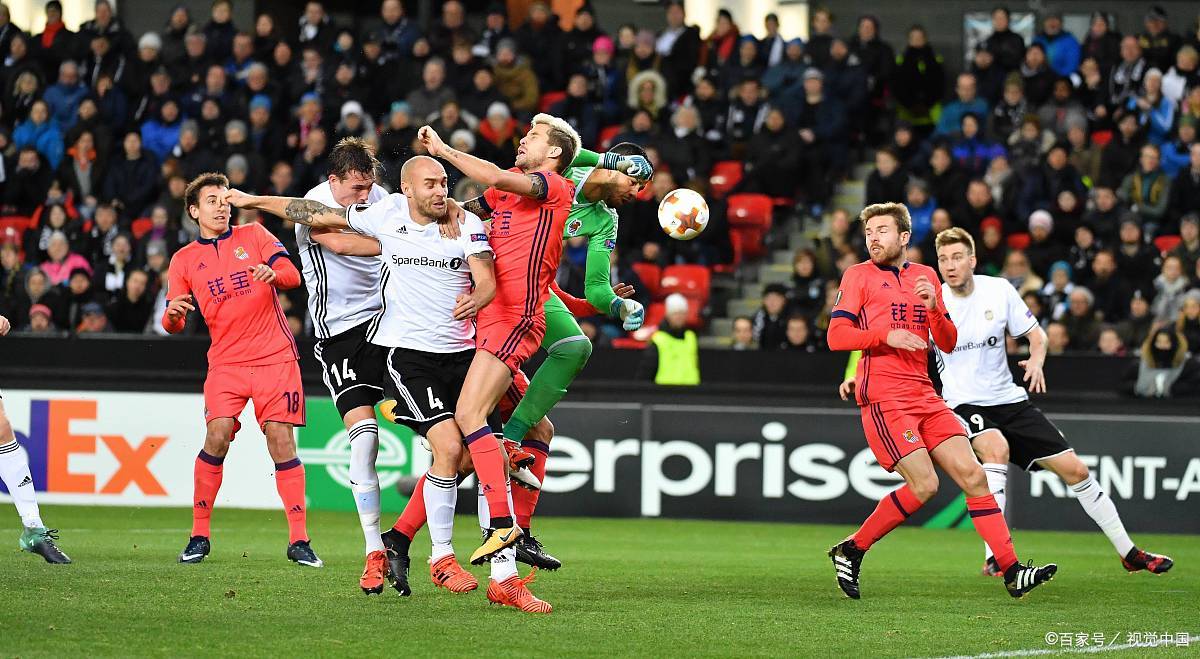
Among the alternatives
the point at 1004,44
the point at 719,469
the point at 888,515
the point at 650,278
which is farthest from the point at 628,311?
the point at 1004,44

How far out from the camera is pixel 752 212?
19000 millimetres

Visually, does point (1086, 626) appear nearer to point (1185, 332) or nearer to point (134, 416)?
point (1185, 332)

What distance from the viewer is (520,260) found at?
8.31 metres

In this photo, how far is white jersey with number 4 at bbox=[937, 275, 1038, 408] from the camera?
33.9ft

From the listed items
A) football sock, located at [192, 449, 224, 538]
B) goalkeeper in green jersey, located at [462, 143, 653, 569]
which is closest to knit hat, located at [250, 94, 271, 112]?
football sock, located at [192, 449, 224, 538]

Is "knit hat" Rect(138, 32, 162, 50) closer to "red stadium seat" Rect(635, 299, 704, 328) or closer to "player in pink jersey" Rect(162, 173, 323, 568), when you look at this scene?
"red stadium seat" Rect(635, 299, 704, 328)

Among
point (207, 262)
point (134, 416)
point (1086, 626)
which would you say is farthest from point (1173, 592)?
point (134, 416)

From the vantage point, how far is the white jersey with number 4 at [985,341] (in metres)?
10.3

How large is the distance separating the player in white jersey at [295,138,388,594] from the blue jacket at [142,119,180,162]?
12258 millimetres

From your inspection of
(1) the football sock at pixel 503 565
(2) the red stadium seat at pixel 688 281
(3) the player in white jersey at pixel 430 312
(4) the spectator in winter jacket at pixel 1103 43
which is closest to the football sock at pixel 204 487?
(3) the player in white jersey at pixel 430 312

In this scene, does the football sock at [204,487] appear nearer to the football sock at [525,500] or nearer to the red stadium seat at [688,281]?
the football sock at [525,500]

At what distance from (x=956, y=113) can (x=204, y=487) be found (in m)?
11.9

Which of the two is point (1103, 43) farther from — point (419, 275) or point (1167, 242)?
point (419, 275)

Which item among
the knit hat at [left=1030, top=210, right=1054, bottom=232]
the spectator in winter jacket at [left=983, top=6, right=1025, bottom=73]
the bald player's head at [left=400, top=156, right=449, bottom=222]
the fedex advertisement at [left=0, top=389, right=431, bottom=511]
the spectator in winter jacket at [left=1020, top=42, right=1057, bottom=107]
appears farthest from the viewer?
the spectator in winter jacket at [left=983, top=6, right=1025, bottom=73]
